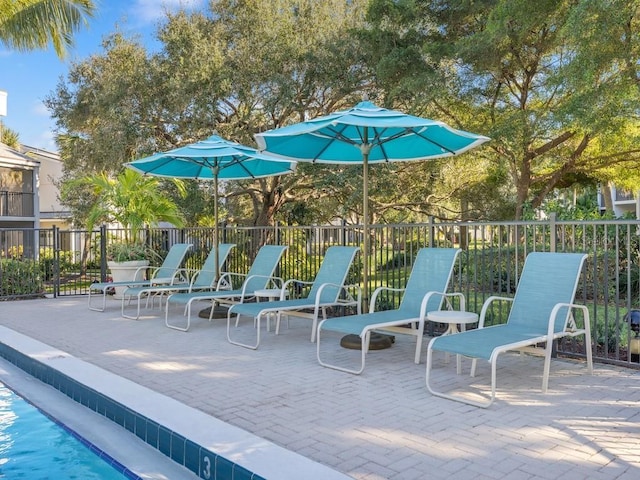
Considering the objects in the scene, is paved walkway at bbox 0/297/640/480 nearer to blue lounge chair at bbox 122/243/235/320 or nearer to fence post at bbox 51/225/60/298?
blue lounge chair at bbox 122/243/235/320

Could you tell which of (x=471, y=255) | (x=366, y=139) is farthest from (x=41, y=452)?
(x=471, y=255)

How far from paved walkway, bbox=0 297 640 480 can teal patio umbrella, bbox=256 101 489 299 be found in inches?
67.0

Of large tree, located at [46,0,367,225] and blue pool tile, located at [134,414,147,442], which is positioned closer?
blue pool tile, located at [134,414,147,442]

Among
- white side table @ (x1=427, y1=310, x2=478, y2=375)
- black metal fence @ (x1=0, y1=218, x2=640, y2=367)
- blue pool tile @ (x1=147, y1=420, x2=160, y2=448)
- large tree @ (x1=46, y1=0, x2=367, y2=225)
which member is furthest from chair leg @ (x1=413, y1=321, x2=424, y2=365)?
large tree @ (x1=46, y1=0, x2=367, y2=225)

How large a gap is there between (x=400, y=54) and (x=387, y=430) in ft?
38.9

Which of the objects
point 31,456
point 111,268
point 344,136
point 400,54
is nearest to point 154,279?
point 111,268

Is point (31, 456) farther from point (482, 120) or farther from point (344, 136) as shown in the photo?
point (482, 120)

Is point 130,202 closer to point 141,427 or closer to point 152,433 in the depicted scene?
point 141,427

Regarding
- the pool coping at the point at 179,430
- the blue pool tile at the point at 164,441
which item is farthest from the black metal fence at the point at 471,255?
the blue pool tile at the point at 164,441

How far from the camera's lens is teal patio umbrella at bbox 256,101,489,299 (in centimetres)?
555

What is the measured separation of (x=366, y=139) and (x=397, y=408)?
323cm

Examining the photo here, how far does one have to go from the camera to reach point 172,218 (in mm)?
12219

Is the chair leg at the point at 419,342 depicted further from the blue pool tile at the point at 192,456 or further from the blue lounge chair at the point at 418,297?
the blue pool tile at the point at 192,456

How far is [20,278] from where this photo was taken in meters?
11.8
